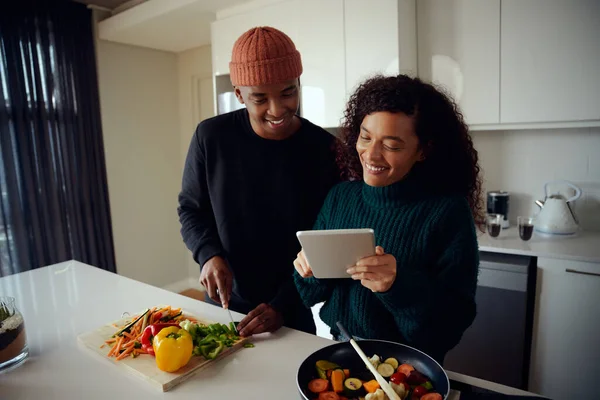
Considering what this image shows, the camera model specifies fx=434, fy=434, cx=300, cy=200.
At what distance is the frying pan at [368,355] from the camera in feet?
2.69

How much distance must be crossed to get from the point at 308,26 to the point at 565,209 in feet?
5.75

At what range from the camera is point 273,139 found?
4.69 ft

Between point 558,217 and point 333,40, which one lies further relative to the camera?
point 333,40

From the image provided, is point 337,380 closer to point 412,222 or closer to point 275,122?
point 412,222

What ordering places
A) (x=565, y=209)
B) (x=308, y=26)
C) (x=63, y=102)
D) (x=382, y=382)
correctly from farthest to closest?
(x=63, y=102) → (x=308, y=26) → (x=565, y=209) → (x=382, y=382)

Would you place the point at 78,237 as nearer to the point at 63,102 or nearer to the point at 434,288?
the point at 63,102

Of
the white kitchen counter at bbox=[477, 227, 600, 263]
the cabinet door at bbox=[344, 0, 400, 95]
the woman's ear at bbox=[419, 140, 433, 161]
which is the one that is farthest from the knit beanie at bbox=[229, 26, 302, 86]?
the white kitchen counter at bbox=[477, 227, 600, 263]

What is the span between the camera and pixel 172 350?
958 millimetres

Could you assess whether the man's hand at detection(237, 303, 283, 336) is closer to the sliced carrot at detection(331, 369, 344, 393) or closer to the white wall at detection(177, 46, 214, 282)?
the sliced carrot at detection(331, 369, 344, 393)

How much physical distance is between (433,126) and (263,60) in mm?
518

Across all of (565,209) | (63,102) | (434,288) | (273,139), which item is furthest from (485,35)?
(63,102)

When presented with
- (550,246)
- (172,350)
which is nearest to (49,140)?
(172,350)

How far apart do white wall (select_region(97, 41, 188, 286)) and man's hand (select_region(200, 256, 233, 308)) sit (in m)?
2.77

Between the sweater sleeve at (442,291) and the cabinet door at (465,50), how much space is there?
1412mm
